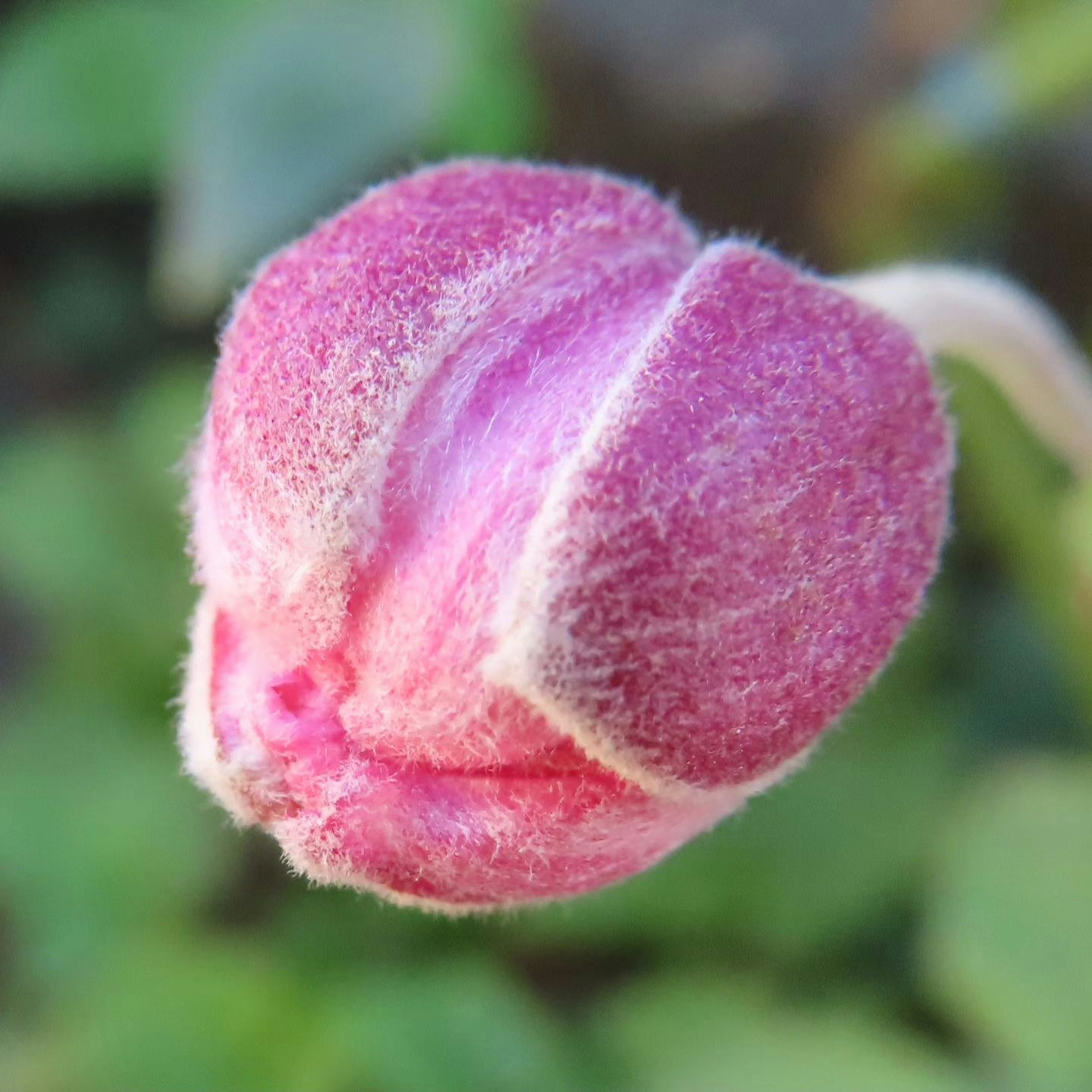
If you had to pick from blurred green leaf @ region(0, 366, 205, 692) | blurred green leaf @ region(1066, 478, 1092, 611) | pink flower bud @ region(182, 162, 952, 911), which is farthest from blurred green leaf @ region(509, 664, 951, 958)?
pink flower bud @ region(182, 162, 952, 911)

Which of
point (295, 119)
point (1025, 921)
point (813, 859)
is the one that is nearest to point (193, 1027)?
point (813, 859)

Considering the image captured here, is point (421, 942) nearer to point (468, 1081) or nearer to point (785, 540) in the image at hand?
point (468, 1081)

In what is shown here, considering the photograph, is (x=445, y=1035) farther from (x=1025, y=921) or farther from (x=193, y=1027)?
(x=1025, y=921)

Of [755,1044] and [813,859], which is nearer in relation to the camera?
[755,1044]

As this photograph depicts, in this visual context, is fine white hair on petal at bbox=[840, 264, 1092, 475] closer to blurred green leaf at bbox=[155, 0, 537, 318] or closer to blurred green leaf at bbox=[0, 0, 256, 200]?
blurred green leaf at bbox=[155, 0, 537, 318]

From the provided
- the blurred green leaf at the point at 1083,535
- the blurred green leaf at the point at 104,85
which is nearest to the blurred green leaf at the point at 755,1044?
the blurred green leaf at the point at 1083,535

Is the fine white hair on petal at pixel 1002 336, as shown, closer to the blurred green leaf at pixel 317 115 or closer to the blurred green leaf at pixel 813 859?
the blurred green leaf at pixel 813 859

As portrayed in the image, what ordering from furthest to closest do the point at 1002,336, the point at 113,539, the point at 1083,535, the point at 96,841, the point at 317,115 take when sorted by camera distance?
the point at 113,539
the point at 96,841
the point at 317,115
the point at 1083,535
the point at 1002,336
